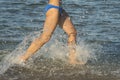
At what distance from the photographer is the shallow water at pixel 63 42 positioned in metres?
8.53

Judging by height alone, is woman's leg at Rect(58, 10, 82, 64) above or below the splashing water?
above

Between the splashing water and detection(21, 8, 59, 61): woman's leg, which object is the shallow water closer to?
the splashing water

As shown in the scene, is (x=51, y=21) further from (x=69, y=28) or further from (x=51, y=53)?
(x=51, y=53)

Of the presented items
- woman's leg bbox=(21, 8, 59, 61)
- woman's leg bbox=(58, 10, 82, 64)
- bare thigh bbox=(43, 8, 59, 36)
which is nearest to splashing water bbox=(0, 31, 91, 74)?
woman's leg bbox=(58, 10, 82, 64)

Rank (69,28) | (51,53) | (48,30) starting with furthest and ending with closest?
1. (51,53)
2. (69,28)
3. (48,30)

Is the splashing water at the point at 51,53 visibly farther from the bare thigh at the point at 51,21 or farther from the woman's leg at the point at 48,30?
the bare thigh at the point at 51,21

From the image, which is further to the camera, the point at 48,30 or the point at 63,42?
the point at 63,42

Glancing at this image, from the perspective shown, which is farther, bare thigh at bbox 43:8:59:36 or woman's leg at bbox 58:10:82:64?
woman's leg at bbox 58:10:82:64

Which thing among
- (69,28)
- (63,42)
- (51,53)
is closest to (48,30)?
(69,28)

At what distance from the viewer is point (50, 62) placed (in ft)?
30.2

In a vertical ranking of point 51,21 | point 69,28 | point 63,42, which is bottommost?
point 63,42

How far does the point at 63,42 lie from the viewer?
10.7 meters

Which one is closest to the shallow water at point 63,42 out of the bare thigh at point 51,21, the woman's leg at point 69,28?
the woman's leg at point 69,28

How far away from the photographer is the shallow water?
8531mm
